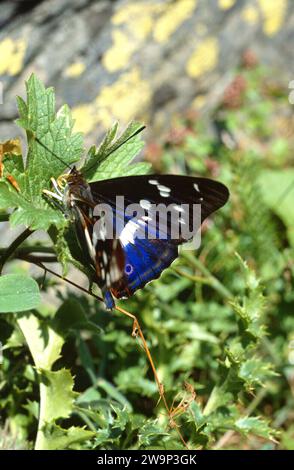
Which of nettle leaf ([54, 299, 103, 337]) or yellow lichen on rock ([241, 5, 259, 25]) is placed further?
yellow lichen on rock ([241, 5, 259, 25])

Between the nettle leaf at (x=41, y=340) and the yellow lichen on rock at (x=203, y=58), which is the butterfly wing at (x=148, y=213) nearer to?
the nettle leaf at (x=41, y=340)

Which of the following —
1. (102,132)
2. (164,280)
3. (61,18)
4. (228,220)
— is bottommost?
(164,280)

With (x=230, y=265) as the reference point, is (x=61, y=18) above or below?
above

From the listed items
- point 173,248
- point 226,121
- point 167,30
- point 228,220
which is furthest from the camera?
point 226,121

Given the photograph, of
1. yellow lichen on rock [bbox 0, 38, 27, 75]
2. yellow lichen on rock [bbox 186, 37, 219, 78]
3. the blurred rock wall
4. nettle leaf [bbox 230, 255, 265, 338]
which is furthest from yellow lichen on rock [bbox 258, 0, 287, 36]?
nettle leaf [bbox 230, 255, 265, 338]

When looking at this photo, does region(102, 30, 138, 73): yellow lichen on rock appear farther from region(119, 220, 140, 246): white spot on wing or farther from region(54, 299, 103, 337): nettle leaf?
region(54, 299, 103, 337): nettle leaf

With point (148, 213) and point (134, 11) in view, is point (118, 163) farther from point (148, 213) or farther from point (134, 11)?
point (134, 11)

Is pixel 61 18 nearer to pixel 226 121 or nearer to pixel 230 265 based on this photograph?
pixel 230 265
